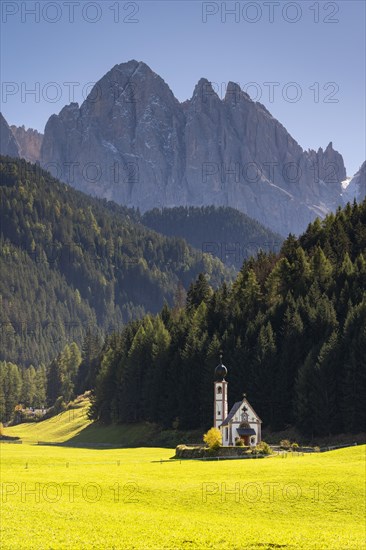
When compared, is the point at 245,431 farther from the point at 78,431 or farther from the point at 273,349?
the point at 78,431

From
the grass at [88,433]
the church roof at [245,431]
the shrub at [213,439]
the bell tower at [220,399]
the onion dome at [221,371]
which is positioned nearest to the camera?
the shrub at [213,439]

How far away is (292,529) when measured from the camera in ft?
138

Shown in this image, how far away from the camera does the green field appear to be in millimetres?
36750

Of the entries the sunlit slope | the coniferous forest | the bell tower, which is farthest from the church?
the sunlit slope

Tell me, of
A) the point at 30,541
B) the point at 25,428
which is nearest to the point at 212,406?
the point at 30,541

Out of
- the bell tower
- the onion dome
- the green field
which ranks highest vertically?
the onion dome

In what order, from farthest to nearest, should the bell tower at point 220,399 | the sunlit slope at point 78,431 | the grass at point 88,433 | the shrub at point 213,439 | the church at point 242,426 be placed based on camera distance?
the sunlit slope at point 78,431, the grass at point 88,433, the bell tower at point 220,399, the church at point 242,426, the shrub at point 213,439

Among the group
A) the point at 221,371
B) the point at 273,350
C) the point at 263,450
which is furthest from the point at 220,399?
the point at 263,450

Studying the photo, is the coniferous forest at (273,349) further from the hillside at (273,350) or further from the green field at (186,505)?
the green field at (186,505)

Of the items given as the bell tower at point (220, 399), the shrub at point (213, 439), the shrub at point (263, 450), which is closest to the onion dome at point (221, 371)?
the bell tower at point (220, 399)

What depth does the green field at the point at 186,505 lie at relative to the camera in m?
36.8

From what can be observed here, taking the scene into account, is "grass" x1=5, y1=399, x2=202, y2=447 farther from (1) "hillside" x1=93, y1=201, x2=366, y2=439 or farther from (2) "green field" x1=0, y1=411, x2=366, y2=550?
(2) "green field" x1=0, y1=411, x2=366, y2=550

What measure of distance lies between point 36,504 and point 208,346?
70.6 metres

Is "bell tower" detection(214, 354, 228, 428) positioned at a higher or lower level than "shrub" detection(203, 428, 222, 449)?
higher
